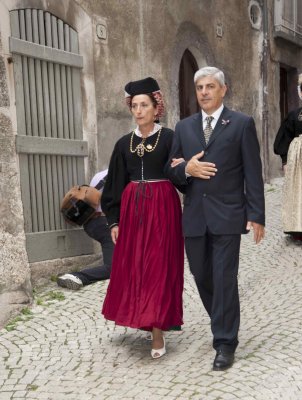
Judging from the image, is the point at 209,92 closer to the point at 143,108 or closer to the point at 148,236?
the point at 143,108

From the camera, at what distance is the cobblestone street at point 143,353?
11.5 ft

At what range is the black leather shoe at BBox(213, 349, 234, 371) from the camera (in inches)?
145

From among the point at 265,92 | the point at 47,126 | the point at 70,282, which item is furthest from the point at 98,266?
the point at 265,92

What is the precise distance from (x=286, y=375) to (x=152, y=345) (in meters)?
0.96

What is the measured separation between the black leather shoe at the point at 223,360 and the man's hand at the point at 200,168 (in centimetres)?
111

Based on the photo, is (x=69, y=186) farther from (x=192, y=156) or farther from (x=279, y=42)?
(x=279, y=42)

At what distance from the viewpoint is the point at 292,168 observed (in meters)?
6.91

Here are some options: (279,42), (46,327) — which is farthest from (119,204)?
(279,42)

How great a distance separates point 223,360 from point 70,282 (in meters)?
2.61

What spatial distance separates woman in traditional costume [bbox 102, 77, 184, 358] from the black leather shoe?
0.44m

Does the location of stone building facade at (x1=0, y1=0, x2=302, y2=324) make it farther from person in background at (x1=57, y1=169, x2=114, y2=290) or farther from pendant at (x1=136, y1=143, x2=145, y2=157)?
pendant at (x1=136, y1=143, x2=145, y2=157)

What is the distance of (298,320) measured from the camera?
464cm

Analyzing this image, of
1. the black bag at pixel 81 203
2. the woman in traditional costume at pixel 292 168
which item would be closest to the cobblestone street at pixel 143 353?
the black bag at pixel 81 203

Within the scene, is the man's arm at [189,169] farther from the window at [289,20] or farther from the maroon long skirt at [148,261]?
the window at [289,20]
